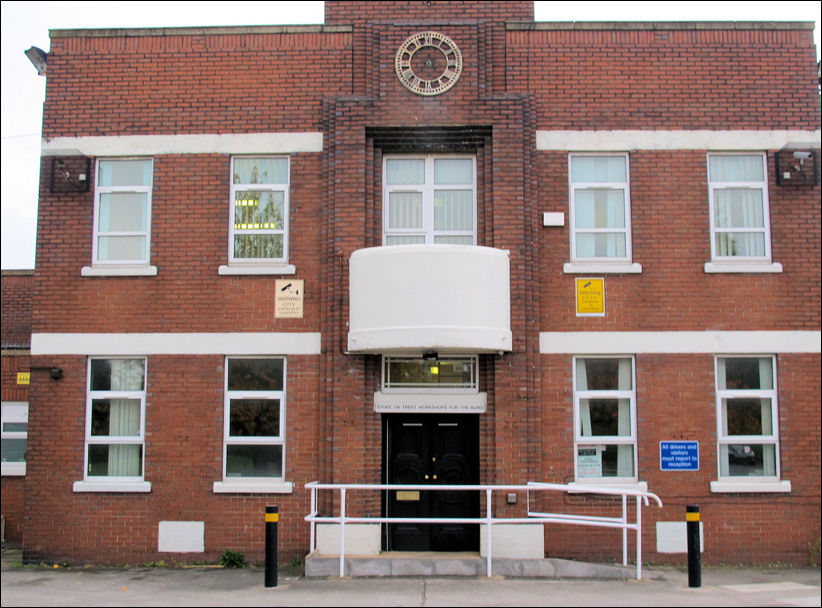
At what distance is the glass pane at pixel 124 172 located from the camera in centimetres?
1458

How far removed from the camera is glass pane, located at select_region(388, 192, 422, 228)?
1416 centimetres

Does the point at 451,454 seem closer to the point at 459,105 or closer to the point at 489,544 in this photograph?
the point at 489,544

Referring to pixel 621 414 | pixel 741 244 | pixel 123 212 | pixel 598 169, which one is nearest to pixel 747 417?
pixel 621 414

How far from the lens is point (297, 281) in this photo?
14.0 meters

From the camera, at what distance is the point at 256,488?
13.6 meters

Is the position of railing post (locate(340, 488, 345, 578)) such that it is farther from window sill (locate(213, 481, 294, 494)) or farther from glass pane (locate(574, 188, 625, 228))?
glass pane (locate(574, 188, 625, 228))

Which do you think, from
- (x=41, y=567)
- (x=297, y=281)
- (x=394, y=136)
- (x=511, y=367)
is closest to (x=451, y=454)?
(x=511, y=367)

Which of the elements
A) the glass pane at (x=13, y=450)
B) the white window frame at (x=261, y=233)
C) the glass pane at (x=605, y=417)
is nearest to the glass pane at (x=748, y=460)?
the glass pane at (x=605, y=417)

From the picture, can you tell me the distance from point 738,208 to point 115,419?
33.0ft

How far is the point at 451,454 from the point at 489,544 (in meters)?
2.07

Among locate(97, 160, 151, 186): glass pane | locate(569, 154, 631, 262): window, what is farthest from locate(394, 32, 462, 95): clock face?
locate(97, 160, 151, 186): glass pane

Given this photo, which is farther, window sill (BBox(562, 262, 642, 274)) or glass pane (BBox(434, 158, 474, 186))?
glass pane (BBox(434, 158, 474, 186))

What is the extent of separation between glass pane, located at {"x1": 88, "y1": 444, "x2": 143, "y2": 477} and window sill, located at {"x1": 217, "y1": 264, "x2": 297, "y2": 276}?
9.69 ft

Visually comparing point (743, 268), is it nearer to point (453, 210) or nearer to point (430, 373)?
point (453, 210)
